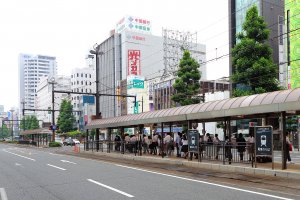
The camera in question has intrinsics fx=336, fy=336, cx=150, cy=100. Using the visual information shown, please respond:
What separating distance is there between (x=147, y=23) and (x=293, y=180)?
9999 cm

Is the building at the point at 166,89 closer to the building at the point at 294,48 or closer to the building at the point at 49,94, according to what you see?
the building at the point at 294,48

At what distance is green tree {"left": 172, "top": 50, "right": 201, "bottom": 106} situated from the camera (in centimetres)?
3381

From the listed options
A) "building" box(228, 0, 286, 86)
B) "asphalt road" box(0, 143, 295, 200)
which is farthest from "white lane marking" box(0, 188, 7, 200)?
"building" box(228, 0, 286, 86)

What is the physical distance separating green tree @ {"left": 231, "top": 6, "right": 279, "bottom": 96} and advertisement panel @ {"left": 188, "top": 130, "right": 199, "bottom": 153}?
10101mm

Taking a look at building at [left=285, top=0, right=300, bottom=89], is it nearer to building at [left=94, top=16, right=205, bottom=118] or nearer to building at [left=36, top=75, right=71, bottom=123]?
building at [left=94, top=16, right=205, bottom=118]

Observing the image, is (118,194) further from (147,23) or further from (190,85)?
(147,23)

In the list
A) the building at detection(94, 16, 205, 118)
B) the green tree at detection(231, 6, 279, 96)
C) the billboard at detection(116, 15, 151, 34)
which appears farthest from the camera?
the billboard at detection(116, 15, 151, 34)

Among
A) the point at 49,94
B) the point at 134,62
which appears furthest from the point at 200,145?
the point at 49,94

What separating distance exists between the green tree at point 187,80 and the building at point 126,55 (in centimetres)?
5835

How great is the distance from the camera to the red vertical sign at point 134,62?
90.6 m

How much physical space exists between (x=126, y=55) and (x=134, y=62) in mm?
6225

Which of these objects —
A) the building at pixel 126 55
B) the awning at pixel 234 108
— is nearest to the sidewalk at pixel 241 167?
the awning at pixel 234 108

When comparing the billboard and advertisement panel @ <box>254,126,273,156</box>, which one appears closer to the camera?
advertisement panel @ <box>254,126,273,156</box>

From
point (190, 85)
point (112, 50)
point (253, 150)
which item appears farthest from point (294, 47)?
point (112, 50)
